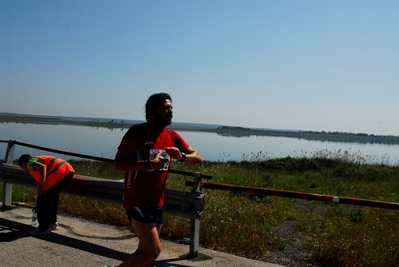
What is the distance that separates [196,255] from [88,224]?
215 centimetres

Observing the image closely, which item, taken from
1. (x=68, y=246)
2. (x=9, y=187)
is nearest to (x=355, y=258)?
(x=68, y=246)

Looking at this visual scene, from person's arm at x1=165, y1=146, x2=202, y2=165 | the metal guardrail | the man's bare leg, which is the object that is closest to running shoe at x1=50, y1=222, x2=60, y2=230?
the metal guardrail

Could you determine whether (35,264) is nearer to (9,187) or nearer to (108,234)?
(108,234)

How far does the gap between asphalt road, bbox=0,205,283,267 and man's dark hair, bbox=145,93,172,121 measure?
1.94m

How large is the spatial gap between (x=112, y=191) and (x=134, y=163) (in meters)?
2.56

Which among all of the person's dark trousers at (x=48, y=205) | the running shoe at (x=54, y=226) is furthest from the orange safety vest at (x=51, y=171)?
the running shoe at (x=54, y=226)

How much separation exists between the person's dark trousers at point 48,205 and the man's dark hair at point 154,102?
9.49 ft

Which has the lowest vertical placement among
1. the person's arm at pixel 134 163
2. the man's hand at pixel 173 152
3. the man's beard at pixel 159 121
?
the person's arm at pixel 134 163

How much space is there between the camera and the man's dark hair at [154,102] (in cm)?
370

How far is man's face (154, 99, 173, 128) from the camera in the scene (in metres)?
3.71

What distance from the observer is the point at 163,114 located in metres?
3.72

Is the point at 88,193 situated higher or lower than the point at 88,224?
higher

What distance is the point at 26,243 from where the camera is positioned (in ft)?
17.6

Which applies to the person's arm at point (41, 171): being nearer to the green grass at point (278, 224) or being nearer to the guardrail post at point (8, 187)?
the green grass at point (278, 224)
